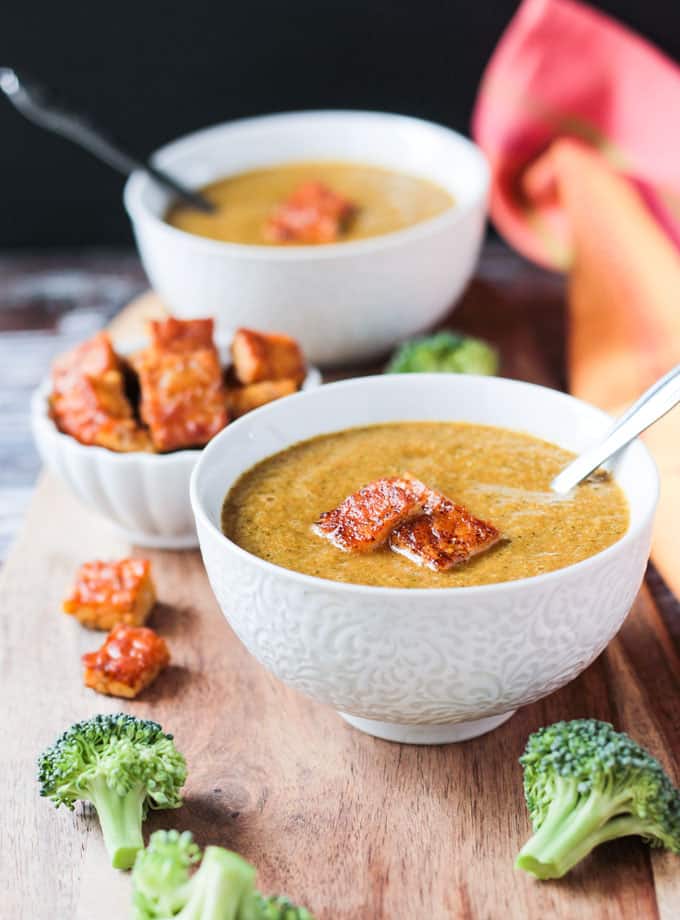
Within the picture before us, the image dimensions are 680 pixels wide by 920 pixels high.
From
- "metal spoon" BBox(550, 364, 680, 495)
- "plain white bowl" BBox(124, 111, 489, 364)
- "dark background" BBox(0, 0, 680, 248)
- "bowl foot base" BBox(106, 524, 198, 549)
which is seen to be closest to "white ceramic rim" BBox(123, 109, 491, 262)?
"plain white bowl" BBox(124, 111, 489, 364)

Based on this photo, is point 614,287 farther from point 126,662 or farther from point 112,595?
point 126,662

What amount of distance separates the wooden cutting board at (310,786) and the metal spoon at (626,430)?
426 millimetres

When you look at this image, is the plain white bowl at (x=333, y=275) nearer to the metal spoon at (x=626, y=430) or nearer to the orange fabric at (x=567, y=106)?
the orange fabric at (x=567, y=106)

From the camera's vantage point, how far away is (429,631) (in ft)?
6.62

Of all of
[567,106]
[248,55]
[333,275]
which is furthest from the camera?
[248,55]

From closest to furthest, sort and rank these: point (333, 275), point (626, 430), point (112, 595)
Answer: point (626, 430)
point (112, 595)
point (333, 275)

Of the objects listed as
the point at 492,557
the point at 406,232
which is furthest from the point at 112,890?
the point at 406,232

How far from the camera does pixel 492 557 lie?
2.22m

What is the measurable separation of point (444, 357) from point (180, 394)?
39.9 inches

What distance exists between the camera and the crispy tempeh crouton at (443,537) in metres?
2.21

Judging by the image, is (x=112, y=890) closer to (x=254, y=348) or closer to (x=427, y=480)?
(x=427, y=480)

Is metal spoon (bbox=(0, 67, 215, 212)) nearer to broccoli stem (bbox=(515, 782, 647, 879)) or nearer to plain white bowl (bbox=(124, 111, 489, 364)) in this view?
plain white bowl (bbox=(124, 111, 489, 364))

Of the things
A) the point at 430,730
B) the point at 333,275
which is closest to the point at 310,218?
the point at 333,275

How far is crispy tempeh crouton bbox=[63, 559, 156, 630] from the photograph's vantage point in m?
2.73
